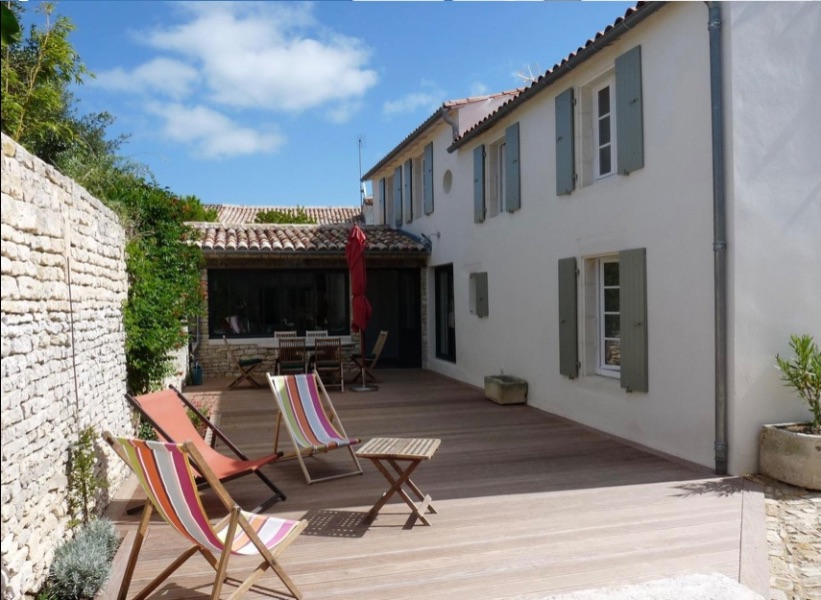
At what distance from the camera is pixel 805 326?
238 inches

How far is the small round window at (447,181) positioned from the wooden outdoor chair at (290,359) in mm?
4377

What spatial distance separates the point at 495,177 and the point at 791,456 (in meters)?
6.93

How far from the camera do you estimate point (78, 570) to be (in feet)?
12.1

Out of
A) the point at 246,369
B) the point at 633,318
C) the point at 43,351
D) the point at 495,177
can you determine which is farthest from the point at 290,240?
the point at 43,351

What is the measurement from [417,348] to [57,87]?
902 cm

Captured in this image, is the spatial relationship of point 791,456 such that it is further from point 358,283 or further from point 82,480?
point 358,283

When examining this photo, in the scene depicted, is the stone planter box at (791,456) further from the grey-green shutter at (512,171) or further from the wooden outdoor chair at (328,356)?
the wooden outdoor chair at (328,356)

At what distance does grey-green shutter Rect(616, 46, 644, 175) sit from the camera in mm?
7031

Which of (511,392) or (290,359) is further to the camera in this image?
(290,359)

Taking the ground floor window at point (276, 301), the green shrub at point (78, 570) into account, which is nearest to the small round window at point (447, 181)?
the ground floor window at point (276, 301)

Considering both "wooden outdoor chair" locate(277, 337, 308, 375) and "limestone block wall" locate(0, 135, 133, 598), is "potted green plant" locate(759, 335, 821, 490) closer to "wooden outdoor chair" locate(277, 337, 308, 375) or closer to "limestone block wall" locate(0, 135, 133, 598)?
"limestone block wall" locate(0, 135, 133, 598)

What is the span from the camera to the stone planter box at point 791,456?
5406mm

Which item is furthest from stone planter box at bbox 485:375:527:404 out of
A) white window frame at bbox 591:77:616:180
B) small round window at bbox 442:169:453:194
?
small round window at bbox 442:169:453:194

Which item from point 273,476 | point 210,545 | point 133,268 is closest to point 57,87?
point 133,268
